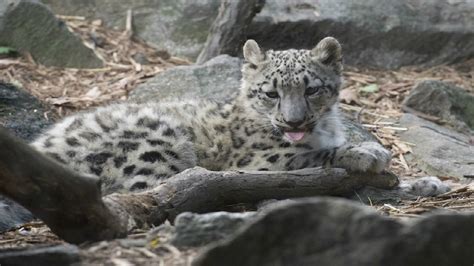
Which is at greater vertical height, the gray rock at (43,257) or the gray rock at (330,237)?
the gray rock at (330,237)

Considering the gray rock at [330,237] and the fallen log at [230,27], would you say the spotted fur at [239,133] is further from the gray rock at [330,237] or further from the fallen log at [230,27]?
the gray rock at [330,237]

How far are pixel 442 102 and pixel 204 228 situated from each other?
249 inches

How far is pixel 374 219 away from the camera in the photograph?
3.19 meters

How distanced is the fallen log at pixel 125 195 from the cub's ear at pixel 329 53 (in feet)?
3.72

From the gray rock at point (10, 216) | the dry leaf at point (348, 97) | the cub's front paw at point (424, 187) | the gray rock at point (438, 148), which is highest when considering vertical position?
the gray rock at point (10, 216)

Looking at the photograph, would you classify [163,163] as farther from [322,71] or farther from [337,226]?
[337,226]

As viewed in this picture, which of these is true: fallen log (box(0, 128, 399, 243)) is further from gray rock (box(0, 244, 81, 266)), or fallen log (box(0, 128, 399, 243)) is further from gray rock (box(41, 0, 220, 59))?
gray rock (box(41, 0, 220, 59))

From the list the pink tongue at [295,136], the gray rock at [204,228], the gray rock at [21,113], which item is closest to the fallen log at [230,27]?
the gray rock at [21,113]

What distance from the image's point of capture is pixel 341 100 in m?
9.77

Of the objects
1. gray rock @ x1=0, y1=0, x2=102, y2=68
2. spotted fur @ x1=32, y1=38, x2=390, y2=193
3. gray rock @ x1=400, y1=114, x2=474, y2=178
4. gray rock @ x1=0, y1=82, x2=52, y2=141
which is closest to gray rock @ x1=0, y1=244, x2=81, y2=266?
spotted fur @ x1=32, y1=38, x2=390, y2=193

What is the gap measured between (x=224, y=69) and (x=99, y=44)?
2194 millimetres

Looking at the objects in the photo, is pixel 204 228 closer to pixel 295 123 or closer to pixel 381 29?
pixel 295 123

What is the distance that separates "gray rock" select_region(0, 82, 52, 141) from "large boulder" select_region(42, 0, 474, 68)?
10.3ft

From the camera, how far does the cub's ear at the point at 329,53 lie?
23.4ft
